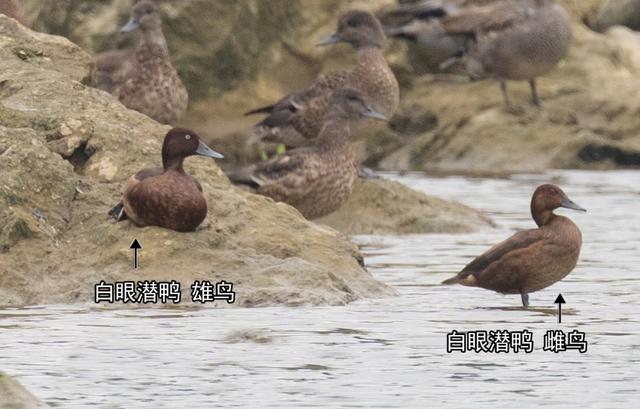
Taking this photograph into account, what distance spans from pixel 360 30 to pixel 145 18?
2.08 metres

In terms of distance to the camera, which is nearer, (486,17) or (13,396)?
(13,396)

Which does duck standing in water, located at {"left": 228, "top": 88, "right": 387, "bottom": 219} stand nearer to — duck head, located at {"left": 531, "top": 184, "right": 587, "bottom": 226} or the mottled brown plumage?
the mottled brown plumage

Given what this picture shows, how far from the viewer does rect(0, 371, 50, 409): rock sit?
22.6 feet

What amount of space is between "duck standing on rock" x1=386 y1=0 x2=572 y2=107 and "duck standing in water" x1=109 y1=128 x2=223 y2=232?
11.6 meters

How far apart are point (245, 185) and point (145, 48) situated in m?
2.35

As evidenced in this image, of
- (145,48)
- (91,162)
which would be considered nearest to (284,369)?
(91,162)

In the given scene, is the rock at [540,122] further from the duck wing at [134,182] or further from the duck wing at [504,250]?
the duck wing at [134,182]

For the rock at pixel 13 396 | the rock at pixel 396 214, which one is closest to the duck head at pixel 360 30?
the rock at pixel 396 214

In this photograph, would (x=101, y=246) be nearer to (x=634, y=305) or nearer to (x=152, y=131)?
(x=152, y=131)

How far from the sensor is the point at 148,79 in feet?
49.8

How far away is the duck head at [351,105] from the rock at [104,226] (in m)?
3.12

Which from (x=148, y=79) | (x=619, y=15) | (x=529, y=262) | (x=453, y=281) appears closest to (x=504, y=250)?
(x=529, y=262)

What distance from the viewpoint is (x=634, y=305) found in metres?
10.4

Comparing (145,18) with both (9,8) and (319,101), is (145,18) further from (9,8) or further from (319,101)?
(9,8)
